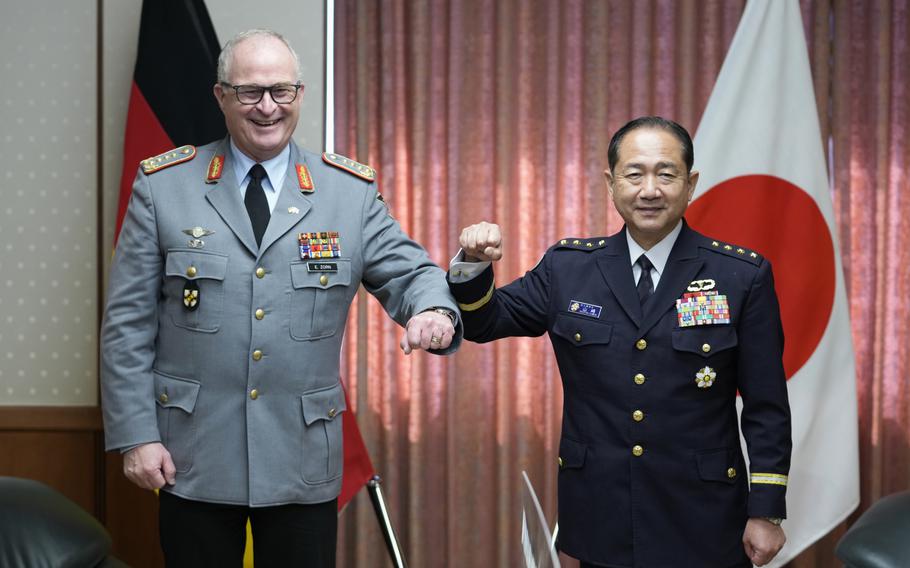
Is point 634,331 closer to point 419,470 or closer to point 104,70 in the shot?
point 419,470

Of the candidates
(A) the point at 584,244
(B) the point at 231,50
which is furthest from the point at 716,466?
(B) the point at 231,50

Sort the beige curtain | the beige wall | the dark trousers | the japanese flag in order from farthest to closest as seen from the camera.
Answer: the beige curtain
the beige wall
the japanese flag
the dark trousers

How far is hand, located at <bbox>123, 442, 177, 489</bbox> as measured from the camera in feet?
5.71

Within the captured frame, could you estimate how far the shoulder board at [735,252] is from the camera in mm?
1873

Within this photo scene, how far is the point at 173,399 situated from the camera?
1.78m

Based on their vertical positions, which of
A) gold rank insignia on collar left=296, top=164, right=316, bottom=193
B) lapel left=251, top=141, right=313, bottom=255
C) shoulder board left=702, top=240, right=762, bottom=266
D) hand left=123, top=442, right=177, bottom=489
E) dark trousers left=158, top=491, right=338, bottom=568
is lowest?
dark trousers left=158, top=491, right=338, bottom=568

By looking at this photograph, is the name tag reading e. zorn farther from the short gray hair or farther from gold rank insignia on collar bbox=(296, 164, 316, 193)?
the short gray hair

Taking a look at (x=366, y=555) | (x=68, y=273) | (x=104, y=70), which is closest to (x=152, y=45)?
(x=104, y=70)

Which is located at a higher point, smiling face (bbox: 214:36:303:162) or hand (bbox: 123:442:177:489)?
smiling face (bbox: 214:36:303:162)

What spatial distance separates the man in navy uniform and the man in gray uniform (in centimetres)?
30

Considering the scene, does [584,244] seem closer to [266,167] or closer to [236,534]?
[266,167]

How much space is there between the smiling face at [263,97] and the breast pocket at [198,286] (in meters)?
0.24

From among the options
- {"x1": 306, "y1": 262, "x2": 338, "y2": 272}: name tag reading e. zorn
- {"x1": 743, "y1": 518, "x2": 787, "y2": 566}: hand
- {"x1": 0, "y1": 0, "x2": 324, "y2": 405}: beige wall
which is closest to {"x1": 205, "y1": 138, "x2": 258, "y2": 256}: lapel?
{"x1": 306, "y1": 262, "x2": 338, "y2": 272}: name tag reading e. zorn

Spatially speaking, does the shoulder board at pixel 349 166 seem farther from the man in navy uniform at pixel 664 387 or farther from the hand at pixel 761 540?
the hand at pixel 761 540
